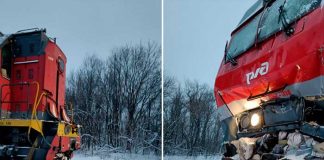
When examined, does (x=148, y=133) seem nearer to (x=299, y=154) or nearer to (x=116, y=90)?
(x=116, y=90)

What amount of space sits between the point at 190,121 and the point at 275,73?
517 cm

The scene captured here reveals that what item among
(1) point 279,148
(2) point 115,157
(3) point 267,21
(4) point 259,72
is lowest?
(2) point 115,157

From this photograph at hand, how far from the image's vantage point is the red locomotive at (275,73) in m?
1.74

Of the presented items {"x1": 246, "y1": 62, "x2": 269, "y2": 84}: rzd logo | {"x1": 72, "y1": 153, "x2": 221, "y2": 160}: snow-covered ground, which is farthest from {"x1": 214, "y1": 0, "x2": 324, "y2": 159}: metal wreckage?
{"x1": 72, "y1": 153, "x2": 221, "y2": 160}: snow-covered ground

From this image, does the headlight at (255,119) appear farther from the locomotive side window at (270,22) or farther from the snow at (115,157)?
the snow at (115,157)

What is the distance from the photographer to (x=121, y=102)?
39.9 ft

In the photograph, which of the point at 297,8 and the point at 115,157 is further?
the point at 115,157

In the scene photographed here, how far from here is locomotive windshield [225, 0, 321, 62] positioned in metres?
1.99

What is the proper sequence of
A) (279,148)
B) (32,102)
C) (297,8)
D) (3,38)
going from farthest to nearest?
1. (3,38)
2. (32,102)
3. (297,8)
4. (279,148)

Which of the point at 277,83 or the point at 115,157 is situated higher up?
the point at 277,83

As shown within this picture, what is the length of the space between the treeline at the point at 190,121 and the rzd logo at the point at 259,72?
2.60m

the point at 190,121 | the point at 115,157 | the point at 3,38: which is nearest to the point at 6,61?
the point at 3,38

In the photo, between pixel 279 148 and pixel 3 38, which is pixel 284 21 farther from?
pixel 3 38

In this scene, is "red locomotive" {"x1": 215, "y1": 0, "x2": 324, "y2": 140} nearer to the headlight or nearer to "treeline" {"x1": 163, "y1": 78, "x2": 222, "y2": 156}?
the headlight
